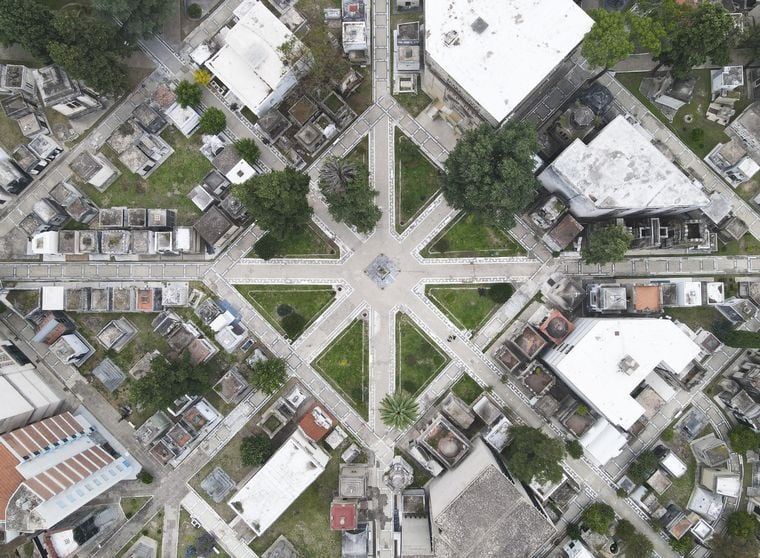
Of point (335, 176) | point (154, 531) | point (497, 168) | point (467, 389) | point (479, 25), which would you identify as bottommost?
point (467, 389)

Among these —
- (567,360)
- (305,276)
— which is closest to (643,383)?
(567,360)

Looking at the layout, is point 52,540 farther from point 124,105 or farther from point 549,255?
point 549,255

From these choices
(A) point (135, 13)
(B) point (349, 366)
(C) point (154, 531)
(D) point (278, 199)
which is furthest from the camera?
(B) point (349, 366)

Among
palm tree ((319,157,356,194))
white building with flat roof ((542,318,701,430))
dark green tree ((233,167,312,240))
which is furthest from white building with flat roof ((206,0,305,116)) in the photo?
white building with flat roof ((542,318,701,430))

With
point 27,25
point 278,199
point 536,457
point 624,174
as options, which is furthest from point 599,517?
point 27,25

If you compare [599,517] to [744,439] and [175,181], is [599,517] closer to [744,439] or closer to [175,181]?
[744,439]

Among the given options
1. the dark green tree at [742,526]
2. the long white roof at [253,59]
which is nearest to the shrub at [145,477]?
the long white roof at [253,59]

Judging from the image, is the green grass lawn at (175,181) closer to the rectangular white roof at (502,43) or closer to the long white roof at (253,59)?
the long white roof at (253,59)

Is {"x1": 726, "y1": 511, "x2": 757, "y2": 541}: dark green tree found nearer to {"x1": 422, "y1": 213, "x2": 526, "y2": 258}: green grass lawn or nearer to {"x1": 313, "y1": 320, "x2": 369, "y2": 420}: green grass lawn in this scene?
{"x1": 422, "y1": 213, "x2": 526, "y2": 258}: green grass lawn
